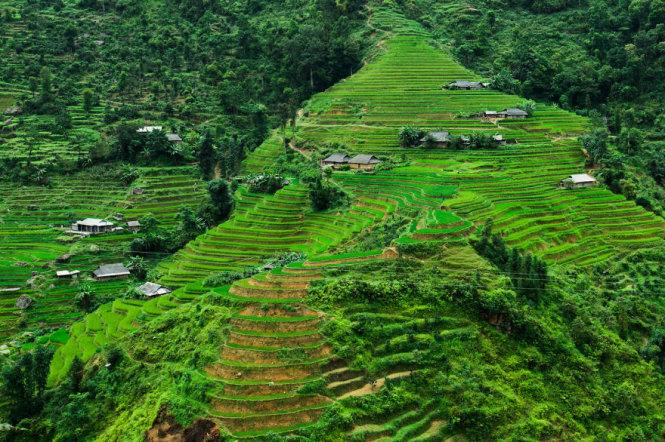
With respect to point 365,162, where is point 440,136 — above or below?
above

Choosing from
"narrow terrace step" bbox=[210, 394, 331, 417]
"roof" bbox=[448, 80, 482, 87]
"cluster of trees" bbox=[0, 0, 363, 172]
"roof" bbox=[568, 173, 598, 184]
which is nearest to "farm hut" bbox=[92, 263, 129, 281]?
"cluster of trees" bbox=[0, 0, 363, 172]

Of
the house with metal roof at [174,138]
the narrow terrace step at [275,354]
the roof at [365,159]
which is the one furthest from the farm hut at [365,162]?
the narrow terrace step at [275,354]

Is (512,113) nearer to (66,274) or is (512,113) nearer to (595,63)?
(595,63)

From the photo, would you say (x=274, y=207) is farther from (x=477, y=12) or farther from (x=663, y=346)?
(x=477, y=12)

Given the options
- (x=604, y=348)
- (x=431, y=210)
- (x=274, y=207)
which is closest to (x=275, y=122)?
(x=274, y=207)

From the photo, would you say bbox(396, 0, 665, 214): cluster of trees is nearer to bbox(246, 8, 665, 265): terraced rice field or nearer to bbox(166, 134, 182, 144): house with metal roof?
bbox(246, 8, 665, 265): terraced rice field

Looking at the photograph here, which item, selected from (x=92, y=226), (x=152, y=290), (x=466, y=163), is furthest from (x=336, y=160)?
(x=92, y=226)
